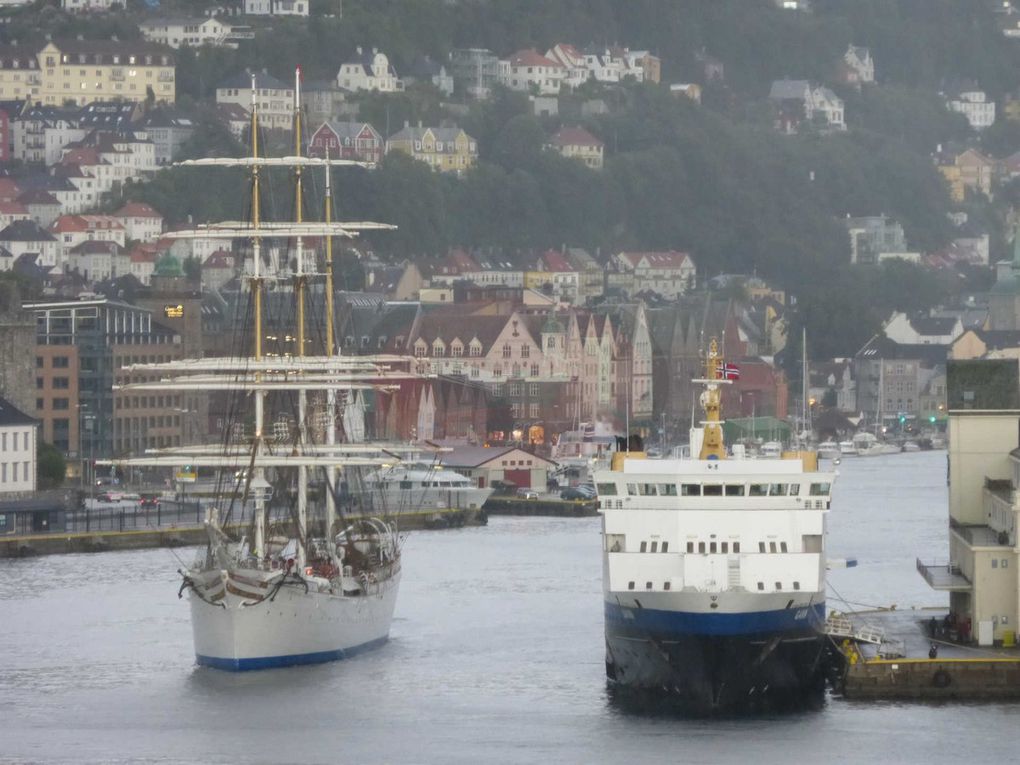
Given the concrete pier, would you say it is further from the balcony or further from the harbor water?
the balcony

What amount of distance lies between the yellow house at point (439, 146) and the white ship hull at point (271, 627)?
128m

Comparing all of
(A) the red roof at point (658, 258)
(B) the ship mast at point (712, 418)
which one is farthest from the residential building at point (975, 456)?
(A) the red roof at point (658, 258)

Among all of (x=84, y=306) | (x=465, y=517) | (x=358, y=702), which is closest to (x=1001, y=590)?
(x=358, y=702)

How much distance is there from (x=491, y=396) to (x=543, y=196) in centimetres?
6185

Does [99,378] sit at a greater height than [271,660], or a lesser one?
greater

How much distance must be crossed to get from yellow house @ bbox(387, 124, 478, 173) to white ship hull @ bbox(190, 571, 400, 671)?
127507 mm

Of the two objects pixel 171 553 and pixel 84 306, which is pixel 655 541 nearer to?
pixel 171 553

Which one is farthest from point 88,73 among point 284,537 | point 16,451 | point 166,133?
point 284,537

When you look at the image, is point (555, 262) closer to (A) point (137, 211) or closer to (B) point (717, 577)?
(A) point (137, 211)

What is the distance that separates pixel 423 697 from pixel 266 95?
5421 inches

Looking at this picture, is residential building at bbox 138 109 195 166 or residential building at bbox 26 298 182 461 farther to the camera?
residential building at bbox 138 109 195 166

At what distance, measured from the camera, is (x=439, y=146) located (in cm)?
19362

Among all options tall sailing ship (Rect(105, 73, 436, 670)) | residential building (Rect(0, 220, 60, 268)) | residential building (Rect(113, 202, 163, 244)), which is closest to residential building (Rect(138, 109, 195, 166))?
residential building (Rect(113, 202, 163, 244))

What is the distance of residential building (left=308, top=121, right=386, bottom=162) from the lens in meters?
181
